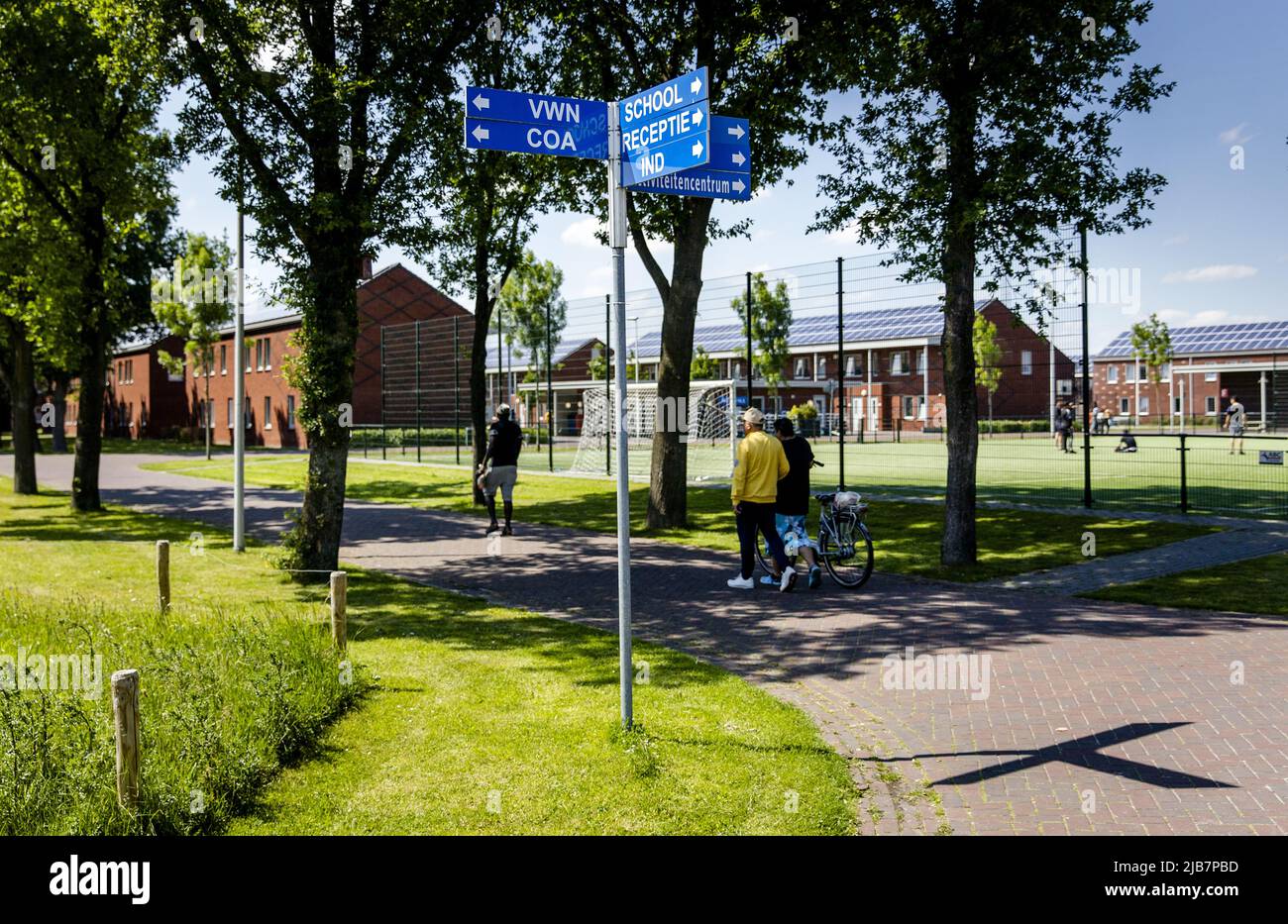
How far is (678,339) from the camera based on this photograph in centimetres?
1652

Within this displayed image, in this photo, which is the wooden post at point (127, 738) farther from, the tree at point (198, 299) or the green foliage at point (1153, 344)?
the green foliage at point (1153, 344)

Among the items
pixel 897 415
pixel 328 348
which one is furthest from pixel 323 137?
pixel 897 415

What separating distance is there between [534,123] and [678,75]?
31.1ft

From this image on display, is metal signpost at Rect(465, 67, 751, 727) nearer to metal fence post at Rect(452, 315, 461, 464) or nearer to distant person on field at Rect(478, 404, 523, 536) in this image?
distant person on field at Rect(478, 404, 523, 536)

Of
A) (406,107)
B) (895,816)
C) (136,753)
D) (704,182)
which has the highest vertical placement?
(406,107)

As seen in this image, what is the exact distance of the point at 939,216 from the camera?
38.9 feet

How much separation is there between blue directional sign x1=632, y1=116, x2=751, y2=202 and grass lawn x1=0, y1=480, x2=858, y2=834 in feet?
11.4

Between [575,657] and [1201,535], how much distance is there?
10607 millimetres

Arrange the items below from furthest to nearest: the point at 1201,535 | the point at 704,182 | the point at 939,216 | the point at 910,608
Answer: the point at 1201,535 < the point at 939,216 < the point at 910,608 < the point at 704,182

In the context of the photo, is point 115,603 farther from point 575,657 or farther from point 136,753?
point 136,753

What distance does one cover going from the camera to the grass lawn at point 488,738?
5.09 metres

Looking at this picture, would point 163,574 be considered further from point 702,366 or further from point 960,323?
point 702,366

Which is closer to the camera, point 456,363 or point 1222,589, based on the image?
point 1222,589
